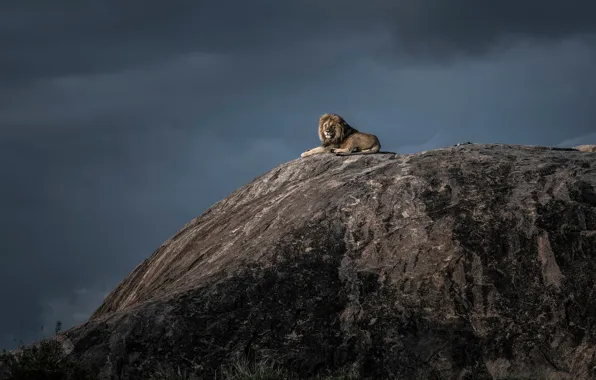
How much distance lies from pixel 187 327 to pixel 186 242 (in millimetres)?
6238

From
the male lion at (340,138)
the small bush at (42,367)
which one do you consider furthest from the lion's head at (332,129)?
the small bush at (42,367)

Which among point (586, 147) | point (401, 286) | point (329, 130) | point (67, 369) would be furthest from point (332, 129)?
point (67, 369)

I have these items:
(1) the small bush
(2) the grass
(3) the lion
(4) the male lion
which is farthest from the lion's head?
(1) the small bush

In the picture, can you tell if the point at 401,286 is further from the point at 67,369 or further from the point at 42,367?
the point at 42,367

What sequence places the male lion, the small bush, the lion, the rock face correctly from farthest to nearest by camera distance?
the male lion → the lion → the rock face → the small bush

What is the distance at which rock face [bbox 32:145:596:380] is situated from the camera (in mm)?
17188

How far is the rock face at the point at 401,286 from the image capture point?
56.4 ft

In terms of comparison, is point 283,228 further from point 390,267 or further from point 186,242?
point 186,242

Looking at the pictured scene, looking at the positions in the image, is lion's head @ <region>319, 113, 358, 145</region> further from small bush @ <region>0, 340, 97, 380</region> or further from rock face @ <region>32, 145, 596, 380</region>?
small bush @ <region>0, 340, 97, 380</region>

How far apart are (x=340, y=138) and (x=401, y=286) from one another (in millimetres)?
11267

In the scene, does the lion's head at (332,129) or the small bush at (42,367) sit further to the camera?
the lion's head at (332,129)

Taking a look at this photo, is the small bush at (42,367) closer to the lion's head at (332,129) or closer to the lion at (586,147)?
the lion's head at (332,129)

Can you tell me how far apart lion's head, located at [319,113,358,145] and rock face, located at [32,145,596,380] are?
7624 millimetres

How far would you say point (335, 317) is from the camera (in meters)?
17.7
